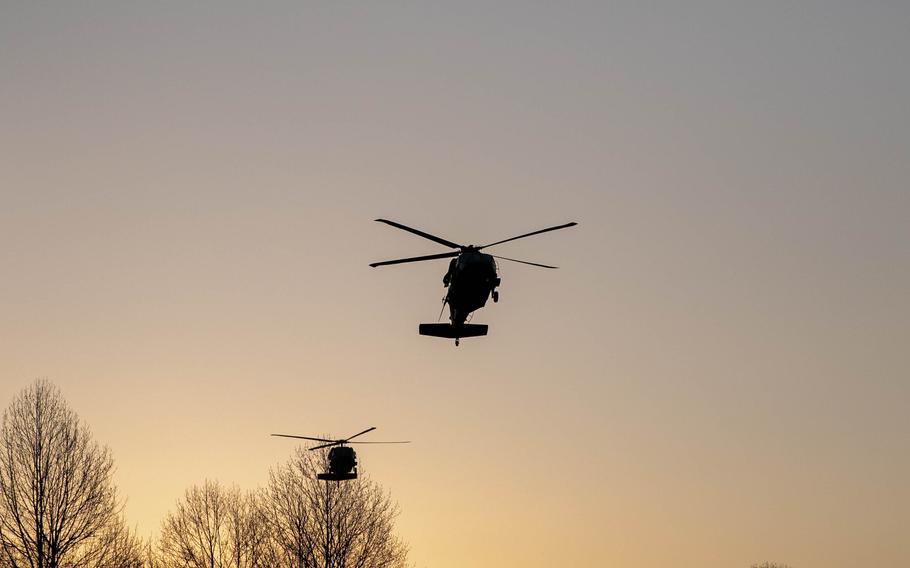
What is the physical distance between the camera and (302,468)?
3457 inches

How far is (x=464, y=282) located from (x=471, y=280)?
0.81 ft

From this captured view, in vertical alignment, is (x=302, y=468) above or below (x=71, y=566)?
above

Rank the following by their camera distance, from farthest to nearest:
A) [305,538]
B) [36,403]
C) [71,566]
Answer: [305,538], [36,403], [71,566]

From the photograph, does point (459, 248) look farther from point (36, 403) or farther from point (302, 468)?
point (302, 468)

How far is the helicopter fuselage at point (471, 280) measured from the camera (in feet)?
164

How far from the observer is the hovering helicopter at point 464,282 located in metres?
50.1

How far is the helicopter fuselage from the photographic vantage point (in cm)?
5006

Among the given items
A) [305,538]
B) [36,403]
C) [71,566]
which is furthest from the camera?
[305,538]

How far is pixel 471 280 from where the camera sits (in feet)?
164

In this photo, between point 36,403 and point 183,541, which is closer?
point 36,403

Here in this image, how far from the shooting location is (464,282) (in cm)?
5019

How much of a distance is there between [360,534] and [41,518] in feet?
68.3

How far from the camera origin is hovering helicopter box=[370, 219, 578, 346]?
164 ft

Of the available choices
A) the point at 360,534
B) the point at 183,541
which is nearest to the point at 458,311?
the point at 360,534
